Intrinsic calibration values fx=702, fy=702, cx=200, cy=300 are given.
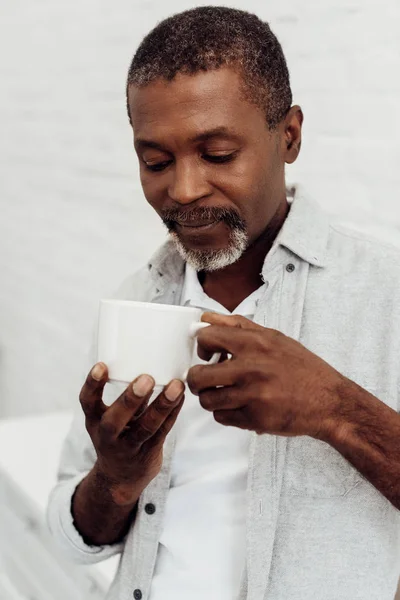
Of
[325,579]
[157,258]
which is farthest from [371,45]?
[325,579]

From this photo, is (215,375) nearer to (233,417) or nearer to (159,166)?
(233,417)

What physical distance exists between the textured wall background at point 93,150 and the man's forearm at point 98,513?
61 cm

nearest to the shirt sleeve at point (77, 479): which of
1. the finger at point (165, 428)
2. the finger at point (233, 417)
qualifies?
the finger at point (165, 428)

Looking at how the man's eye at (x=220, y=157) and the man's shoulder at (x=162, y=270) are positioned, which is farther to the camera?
the man's shoulder at (x=162, y=270)

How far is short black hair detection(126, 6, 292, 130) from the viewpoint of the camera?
0.87m

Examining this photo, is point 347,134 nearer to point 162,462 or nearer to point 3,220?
point 162,462

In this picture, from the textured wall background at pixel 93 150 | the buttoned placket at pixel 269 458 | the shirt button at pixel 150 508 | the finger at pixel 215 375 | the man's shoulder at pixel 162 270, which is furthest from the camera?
the textured wall background at pixel 93 150

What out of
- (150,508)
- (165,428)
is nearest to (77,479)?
(150,508)

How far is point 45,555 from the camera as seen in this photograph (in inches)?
59.2

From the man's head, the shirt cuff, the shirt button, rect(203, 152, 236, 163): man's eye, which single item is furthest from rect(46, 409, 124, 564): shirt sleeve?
rect(203, 152, 236, 163): man's eye

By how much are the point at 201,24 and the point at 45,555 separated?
3.72ft

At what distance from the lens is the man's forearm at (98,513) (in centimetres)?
91

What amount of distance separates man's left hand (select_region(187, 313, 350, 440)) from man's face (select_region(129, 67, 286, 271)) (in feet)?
0.75

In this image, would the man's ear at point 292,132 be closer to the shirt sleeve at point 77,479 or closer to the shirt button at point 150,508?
the shirt sleeve at point 77,479
